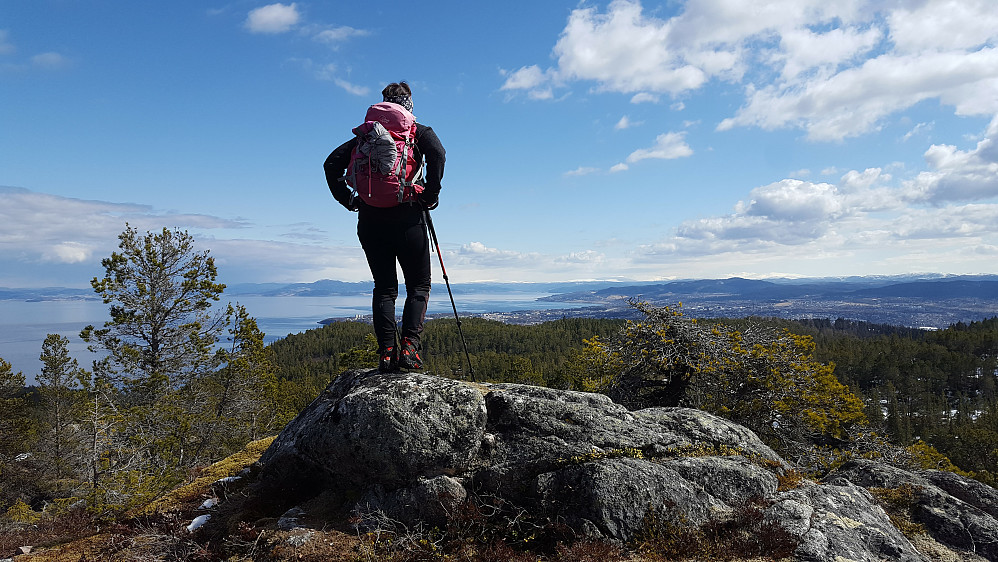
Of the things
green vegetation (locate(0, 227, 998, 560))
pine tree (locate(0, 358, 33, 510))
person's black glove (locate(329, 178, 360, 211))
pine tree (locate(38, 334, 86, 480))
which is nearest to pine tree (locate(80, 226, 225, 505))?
green vegetation (locate(0, 227, 998, 560))

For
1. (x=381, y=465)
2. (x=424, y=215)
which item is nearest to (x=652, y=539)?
(x=381, y=465)

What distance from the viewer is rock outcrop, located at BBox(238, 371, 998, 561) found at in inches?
187

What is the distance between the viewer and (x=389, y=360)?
6.25 meters

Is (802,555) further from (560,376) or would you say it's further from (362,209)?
(560,376)

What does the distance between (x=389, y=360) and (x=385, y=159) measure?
2.79 meters

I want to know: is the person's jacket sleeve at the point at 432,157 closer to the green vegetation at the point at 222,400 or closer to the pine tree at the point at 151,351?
the green vegetation at the point at 222,400

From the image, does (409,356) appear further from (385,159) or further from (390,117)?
(390,117)

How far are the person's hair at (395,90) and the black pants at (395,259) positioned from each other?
152 cm

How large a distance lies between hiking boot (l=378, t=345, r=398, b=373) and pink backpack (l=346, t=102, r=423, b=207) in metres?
2.04

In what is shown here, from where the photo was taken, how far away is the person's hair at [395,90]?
19.0 ft

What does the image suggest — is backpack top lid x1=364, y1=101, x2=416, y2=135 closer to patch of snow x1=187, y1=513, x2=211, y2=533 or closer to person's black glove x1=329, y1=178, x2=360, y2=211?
person's black glove x1=329, y1=178, x2=360, y2=211

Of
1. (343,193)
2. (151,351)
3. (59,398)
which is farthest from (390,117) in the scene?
(59,398)

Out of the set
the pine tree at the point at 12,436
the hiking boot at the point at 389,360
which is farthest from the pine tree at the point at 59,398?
the hiking boot at the point at 389,360

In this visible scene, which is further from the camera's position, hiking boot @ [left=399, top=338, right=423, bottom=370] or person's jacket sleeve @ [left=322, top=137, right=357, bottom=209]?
hiking boot @ [left=399, top=338, right=423, bottom=370]
